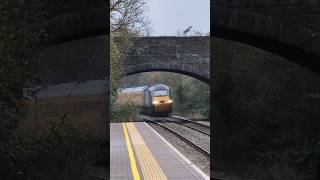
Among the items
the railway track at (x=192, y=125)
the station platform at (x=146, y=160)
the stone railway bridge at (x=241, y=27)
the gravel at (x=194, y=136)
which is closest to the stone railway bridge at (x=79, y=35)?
the stone railway bridge at (x=241, y=27)

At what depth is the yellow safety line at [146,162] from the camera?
11070mm

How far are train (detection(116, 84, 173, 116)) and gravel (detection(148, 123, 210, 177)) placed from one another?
2175 mm

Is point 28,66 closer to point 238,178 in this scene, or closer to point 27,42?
point 27,42

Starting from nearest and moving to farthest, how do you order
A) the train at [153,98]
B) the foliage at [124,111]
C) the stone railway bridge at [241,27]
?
the stone railway bridge at [241,27] < the foliage at [124,111] < the train at [153,98]

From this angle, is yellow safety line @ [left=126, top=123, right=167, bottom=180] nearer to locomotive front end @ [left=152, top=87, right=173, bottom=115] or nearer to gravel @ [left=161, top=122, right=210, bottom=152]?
gravel @ [left=161, top=122, right=210, bottom=152]

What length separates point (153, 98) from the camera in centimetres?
2555

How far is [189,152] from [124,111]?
15.5ft

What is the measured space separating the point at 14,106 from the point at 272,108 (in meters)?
4.57

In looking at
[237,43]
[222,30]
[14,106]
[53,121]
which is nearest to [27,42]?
[14,106]

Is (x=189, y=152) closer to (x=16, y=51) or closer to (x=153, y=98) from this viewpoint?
A: (x=16, y=51)

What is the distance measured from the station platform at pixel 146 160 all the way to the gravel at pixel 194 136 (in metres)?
1.00

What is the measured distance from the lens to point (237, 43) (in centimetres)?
1040

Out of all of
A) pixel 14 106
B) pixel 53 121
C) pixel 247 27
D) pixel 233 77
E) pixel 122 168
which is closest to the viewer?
pixel 14 106

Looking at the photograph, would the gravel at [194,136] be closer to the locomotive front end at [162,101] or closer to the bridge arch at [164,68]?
the locomotive front end at [162,101]
